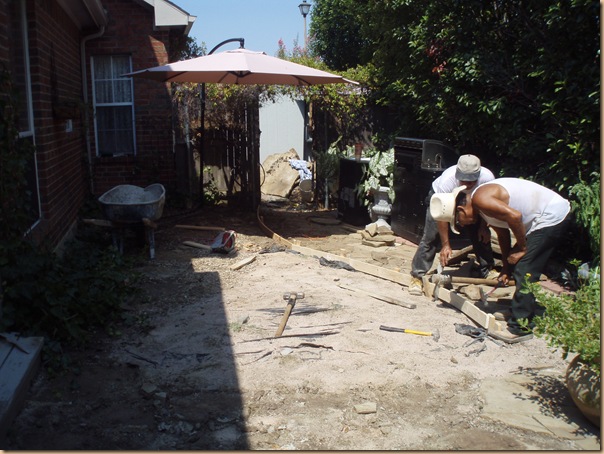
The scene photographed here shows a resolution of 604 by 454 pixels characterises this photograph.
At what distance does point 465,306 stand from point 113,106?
326 inches

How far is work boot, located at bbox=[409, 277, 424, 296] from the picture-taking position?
685 cm

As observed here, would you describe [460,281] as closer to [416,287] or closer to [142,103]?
[416,287]

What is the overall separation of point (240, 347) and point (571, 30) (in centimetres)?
518

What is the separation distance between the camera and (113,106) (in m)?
11.7

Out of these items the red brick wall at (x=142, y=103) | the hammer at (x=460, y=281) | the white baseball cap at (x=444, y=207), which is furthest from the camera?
the red brick wall at (x=142, y=103)

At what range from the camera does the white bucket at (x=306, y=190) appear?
1438 cm

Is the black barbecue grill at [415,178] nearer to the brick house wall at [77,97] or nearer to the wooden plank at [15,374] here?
the brick house wall at [77,97]

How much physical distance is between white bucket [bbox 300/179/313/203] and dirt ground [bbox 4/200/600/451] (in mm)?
7521

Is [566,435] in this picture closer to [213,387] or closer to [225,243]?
[213,387]

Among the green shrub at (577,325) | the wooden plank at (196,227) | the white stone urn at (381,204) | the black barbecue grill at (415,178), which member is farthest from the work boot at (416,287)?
the wooden plank at (196,227)

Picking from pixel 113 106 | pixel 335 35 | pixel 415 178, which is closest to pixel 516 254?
pixel 415 178

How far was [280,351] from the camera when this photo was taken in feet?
16.7

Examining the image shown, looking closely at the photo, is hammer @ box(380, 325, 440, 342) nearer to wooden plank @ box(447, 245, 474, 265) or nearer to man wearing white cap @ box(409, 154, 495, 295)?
man wearing white cap @ box(409, 154, 495, 295)

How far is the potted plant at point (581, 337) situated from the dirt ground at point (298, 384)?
234 mm
